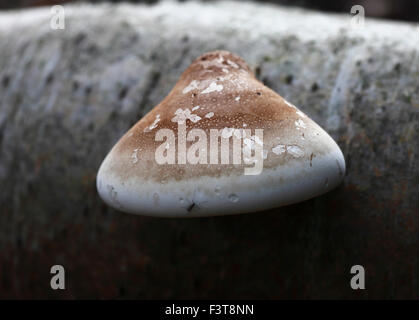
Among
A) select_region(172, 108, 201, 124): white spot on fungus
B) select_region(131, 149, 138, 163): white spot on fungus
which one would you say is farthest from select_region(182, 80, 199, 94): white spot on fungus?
select_region(131, 149, 138, 163): white spot on fungus

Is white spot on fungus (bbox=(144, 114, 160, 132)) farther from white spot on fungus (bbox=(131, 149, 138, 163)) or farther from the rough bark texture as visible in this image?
the rough bark texture

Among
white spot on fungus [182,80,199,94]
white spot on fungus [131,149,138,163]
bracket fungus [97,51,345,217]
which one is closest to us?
bracket fungus [97,51,345,217]

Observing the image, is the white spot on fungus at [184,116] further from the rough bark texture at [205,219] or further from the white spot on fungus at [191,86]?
the rough bark texture at [205,219]

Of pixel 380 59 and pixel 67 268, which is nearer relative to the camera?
pixel 380 59

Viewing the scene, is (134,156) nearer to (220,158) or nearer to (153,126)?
(153,126)

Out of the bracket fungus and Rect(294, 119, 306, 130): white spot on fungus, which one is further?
Rect(294, 119, 306, 130): white spot on fungus

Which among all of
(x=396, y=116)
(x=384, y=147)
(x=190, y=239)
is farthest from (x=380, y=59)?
(x=190, y=239)
